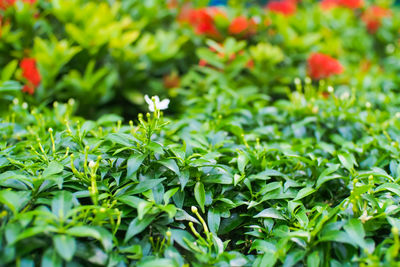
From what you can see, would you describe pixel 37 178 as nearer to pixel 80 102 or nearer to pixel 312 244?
pixel 312 244

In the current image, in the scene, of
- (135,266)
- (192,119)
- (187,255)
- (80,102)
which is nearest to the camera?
(135,266)

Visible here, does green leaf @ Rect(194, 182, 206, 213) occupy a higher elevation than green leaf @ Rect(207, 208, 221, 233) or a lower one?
higher

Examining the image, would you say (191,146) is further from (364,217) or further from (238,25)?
(238,25)

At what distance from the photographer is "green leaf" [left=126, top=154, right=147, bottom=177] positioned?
3.74 feet

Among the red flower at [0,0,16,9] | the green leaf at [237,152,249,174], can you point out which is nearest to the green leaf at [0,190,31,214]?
the green leaf at [237,152,249,174]

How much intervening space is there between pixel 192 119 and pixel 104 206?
2.66ft

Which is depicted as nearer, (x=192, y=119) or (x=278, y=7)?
(x=192, y=119)

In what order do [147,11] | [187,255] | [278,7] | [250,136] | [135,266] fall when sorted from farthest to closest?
[278,7] < [147,11] < [250,136] < [187,255] < [135,266]

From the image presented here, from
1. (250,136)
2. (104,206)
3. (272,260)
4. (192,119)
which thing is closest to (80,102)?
(192,119)

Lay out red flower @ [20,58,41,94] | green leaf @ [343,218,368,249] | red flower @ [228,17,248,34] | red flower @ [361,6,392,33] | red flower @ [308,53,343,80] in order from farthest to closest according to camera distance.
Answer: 1. red flower @ [361,6,392,33]
2. red flower @ [228,17,248,34]
3. red flower @ [308,53,343,80]
4. red flower @ [20,58,41,94]
5. green leaf @ [343,218,368,249]

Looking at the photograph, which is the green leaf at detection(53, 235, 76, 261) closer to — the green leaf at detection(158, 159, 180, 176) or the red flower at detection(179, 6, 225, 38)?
the green leaf at detection(158, 159, 180, 176)

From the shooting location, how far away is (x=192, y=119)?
5.86 ft

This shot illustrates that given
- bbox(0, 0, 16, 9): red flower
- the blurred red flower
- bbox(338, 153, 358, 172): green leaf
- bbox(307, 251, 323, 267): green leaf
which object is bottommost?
bbox(307, 251, 323, 267): green leaf

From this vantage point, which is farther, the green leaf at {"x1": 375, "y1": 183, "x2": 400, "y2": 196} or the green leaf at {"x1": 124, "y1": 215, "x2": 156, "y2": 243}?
the green leaf at {"x1": 375, "y1": 183, "x2": 400, "y2": 196}
